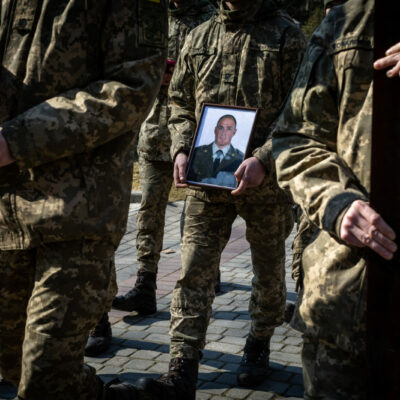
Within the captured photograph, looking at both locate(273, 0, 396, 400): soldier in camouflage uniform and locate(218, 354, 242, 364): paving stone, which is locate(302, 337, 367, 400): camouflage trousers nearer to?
locate(273, 0, 396, 400): soldier in camouflage uniform

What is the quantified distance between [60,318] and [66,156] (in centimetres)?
60

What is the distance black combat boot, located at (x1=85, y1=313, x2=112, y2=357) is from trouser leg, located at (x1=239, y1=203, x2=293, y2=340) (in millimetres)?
995

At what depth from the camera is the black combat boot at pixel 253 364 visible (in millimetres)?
4301

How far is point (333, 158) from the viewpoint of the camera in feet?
8.00

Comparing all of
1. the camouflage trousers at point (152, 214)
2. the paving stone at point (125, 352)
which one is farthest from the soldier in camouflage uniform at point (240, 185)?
the camouflage trousers at point (152, 214)

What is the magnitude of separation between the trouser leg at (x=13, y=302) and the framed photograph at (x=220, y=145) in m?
1.44

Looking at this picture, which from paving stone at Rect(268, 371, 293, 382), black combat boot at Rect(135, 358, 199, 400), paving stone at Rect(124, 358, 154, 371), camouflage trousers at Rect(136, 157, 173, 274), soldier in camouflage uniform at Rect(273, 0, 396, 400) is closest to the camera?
soldier in camouflage uniform at Rect(273, 0, 396, 400)

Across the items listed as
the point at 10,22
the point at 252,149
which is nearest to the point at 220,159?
the point at 252,149

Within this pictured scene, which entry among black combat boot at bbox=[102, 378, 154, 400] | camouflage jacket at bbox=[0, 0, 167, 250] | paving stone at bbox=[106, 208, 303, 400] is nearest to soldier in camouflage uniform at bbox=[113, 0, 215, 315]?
paving stone at bbox=[106, 208, 303, 400]

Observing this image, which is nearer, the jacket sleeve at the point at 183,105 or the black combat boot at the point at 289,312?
the jacket sleeve at the point at 183,105

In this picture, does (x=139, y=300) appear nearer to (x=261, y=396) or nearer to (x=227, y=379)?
(x=227, y=379)

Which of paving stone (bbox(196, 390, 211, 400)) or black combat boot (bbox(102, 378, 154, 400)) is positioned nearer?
black combat boot (bbox(102, 378, 154, 400))

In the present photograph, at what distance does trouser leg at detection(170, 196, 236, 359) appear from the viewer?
4.11 m

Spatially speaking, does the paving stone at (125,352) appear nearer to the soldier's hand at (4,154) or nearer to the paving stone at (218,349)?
the paving stone at (218,349)
